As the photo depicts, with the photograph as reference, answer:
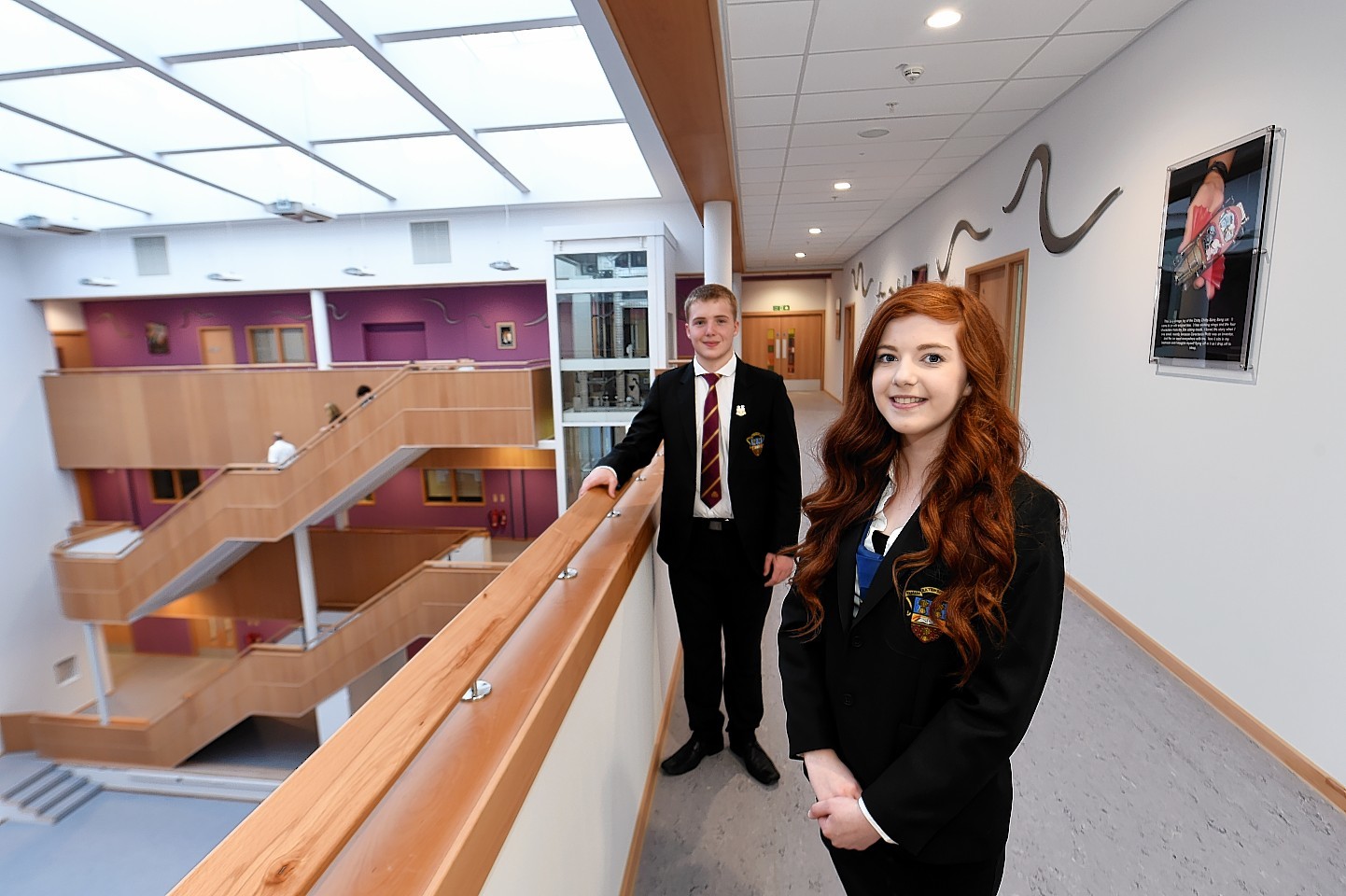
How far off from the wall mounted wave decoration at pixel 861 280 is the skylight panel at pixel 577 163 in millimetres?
4443

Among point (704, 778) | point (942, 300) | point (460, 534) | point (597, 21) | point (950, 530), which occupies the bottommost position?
point (460, 534)

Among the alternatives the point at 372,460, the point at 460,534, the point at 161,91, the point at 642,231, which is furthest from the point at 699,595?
the point at 460,534

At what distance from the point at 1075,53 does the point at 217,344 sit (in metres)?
15.2

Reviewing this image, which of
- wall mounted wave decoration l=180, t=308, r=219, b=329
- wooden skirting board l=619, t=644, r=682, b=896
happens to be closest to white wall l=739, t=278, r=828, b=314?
wall mounted wave decoration l=180, t=308, r=219, b=329

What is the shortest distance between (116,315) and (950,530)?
1730 cm

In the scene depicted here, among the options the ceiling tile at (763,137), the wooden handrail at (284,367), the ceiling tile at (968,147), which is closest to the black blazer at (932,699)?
the ceiling tile at (763,137)

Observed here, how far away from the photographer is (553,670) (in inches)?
47.9

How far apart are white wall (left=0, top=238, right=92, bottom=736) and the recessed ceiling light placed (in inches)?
597

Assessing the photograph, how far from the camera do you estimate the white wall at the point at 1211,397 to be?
2.46 meters

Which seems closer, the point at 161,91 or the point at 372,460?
the point at 161,91

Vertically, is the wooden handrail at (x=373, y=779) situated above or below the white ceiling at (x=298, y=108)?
below

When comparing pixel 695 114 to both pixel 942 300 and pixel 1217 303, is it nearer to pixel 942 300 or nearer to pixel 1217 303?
pixel 1217 303

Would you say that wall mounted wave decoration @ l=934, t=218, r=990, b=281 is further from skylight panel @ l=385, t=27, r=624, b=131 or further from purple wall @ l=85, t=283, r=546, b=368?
purple wall @ l=85, t=283, r=546, b=368

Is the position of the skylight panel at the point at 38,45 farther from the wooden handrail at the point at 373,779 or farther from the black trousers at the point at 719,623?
the wooden handrail at the point at 373,779
